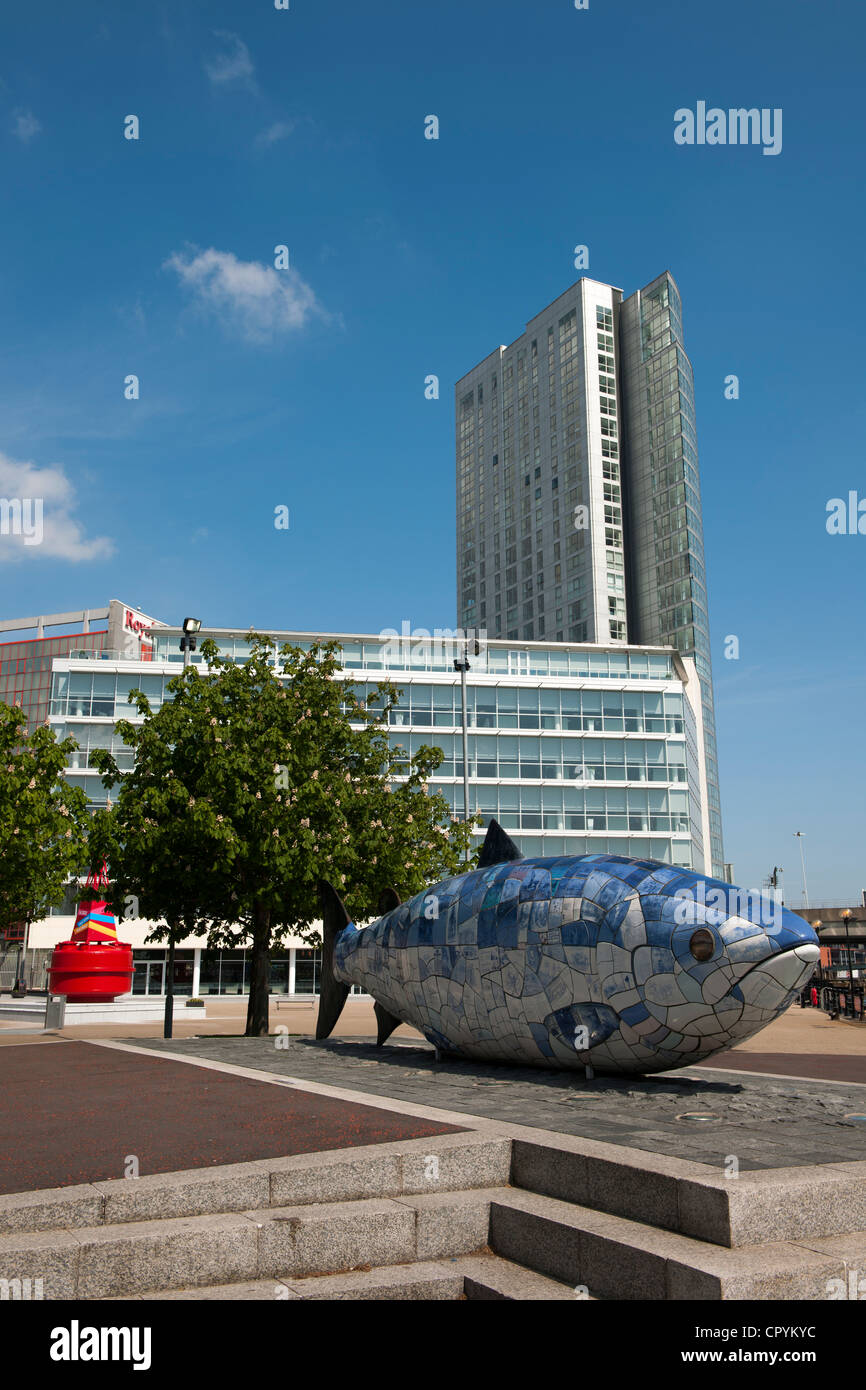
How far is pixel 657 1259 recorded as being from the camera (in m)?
5.59

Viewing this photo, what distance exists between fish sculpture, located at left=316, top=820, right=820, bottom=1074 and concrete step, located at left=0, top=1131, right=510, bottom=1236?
11.3 feet

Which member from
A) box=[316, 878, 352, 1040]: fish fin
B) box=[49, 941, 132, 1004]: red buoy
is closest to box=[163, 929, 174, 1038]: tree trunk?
box=[316, 878, 352, 1040]: fish fin

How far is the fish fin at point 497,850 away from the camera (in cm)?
1414

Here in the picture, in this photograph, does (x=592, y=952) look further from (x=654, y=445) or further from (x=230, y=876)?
(x=654, y=445)

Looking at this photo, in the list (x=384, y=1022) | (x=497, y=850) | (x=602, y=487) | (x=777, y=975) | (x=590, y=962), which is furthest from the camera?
(x=602, y=487)

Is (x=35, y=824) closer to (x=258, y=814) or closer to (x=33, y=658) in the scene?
(x=258, y=814)

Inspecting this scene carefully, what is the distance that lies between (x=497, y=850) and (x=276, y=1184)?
7832 millimetres

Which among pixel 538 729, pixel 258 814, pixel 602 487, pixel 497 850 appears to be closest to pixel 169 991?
pixel 258 814

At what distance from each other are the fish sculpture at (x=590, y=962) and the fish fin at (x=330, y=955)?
2.33 meters

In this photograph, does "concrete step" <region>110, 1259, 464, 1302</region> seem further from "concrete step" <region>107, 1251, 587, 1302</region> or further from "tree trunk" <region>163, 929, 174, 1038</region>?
"tree trunk" <region>163, 929, 174, 1038</region>

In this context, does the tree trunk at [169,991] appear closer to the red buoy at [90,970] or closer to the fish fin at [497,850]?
the fish fin at [497,850]

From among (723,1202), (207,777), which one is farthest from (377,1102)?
(207,777)

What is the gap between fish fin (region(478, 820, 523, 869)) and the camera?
46.4 feet

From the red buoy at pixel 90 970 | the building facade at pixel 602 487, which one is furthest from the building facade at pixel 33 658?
the red buoy at pixel 90 970
